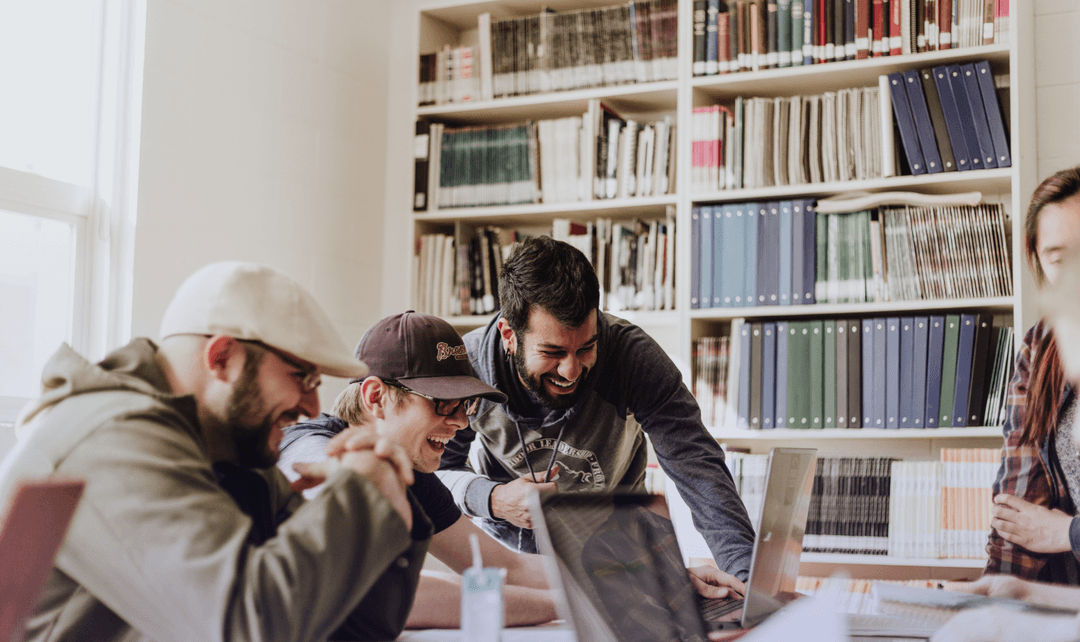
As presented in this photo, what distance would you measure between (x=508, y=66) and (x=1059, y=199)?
1938 mm

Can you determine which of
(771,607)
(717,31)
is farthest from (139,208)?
(771,607)

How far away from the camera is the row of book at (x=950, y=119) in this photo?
2.78 meters

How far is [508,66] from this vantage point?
339 cm

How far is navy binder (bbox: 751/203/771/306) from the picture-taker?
3.00m

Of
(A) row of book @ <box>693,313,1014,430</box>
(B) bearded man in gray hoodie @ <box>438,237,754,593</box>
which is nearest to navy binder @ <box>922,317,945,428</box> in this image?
(A) row of book @ <box>693,313,1014,430</box>

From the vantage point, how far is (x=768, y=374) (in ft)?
9.75

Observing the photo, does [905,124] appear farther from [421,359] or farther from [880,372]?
[421,359]

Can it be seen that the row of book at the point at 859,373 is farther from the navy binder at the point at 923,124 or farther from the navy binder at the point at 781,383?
the navy binder at the point at 923,124

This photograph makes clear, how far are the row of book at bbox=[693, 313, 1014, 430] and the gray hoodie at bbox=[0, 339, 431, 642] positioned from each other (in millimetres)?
2105

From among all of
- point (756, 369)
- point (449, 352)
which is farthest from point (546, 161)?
point (449, 352)

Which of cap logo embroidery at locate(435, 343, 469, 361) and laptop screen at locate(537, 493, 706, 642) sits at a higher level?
cap logo embroidery at locate(435, 343, 469, 361)

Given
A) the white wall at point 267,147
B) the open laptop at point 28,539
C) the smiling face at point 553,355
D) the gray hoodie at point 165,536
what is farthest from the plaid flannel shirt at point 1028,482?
the white wall at point 267,147

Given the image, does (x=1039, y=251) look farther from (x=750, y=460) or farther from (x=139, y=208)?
(x=139, y=208)

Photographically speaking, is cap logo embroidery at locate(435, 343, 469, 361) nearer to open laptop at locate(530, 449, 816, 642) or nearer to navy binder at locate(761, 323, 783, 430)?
open laptop at locate(530, 449, 816, 642)
